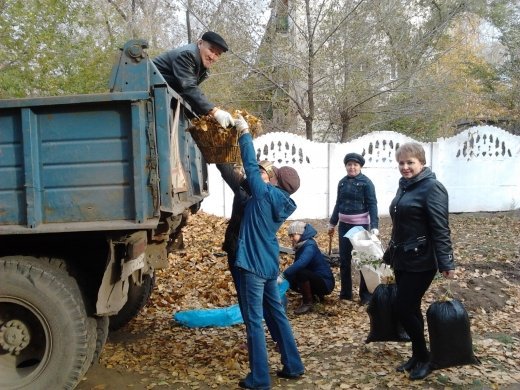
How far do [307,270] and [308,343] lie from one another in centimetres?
94

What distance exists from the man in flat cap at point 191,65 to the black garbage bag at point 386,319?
6.90 ft

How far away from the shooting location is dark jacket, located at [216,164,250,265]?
4.13 metres

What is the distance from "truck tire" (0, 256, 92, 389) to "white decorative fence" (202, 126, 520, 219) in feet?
24.0

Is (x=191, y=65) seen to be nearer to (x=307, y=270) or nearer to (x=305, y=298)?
(x=307, y=270)

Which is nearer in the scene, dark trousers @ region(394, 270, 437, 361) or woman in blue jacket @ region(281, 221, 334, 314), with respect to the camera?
dark trousers @ region(394, 270, 437, 361)

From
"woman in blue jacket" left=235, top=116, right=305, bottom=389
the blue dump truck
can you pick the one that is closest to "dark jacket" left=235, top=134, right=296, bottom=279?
"woman in blue jacket" left=235, top=116, right=305, bottom=389

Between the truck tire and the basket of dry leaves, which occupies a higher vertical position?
the basket of dry leaves

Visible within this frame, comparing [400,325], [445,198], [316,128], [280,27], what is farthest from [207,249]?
[316,128]

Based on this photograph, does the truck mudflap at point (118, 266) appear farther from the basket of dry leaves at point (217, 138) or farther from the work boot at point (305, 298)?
the work boot at point (305, 298)

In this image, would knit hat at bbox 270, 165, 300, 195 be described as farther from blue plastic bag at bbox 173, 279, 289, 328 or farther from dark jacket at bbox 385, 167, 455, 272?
blue plastic bag at bbox 173, 279, 289, 328

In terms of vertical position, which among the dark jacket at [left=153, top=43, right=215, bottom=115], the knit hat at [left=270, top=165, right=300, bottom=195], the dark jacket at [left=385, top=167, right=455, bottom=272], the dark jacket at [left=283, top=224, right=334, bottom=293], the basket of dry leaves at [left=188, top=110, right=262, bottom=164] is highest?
the dark jacket at [left=153, top=43, right=215, bottom=115]

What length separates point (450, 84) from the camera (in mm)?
13094

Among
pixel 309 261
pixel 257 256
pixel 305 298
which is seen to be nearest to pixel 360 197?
pixel 309 261

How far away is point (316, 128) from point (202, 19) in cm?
405
